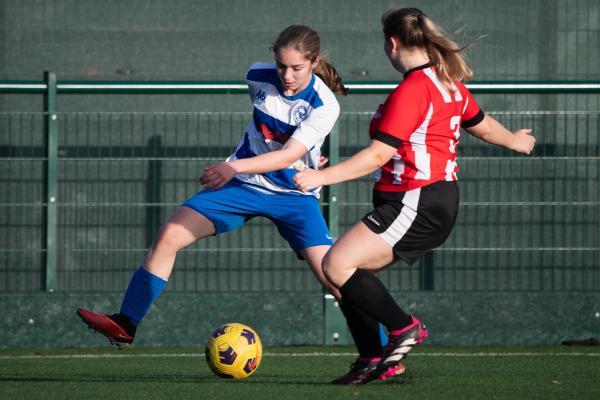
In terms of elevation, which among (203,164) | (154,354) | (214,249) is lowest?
(154,354)

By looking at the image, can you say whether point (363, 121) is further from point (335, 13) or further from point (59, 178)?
point (59, 178)

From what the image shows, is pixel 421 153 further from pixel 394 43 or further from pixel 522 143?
pixel 522 143

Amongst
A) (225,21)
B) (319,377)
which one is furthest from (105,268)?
(319,377)

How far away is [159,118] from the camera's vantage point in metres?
9.57

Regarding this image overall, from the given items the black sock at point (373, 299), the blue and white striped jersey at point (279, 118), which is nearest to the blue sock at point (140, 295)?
the blue and white striped jersey at point (279, 118)

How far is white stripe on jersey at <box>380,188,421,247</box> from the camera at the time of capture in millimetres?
5734

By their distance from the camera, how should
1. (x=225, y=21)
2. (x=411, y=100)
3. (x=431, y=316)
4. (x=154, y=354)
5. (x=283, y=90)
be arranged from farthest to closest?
(x=225, y=21)
(x=431, y=316)
(x=154, y=354)
(x=283, y=90)
(x=411, y=100)

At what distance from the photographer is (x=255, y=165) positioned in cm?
616

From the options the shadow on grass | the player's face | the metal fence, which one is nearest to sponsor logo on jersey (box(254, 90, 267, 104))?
the player's face

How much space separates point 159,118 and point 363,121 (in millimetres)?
1591

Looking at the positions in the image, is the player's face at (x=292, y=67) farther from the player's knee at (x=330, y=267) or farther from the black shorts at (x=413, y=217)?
the player's knee at (x=330, y=267)

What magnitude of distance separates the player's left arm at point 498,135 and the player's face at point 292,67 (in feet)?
2.94

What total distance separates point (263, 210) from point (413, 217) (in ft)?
4.07

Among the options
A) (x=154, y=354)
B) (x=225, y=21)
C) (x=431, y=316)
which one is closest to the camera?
(x=154, y=354)
